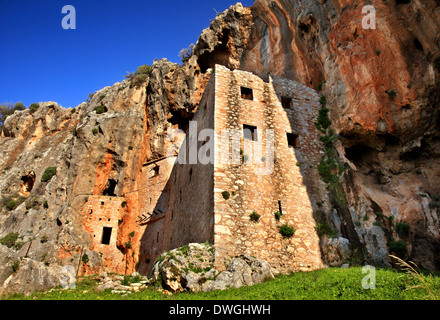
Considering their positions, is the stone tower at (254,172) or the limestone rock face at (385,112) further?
the limestone rock face at (385,112)

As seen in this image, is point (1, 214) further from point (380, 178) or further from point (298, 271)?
point (380, 178)

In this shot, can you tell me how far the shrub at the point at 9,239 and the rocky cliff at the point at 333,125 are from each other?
0.41 meters

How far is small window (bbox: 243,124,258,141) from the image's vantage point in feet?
45.9

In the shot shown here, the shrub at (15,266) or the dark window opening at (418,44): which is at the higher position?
the dark window opening at (418,44)

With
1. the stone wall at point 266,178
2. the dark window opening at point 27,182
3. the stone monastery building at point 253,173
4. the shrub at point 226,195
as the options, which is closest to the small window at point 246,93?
the stone monastery building at point 253,173

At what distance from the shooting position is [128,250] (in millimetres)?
26094

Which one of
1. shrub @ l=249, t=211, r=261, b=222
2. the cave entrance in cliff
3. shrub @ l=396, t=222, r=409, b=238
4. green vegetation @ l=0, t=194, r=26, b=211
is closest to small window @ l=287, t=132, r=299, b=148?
shrub @ l=249, t=211, r=261, b=222

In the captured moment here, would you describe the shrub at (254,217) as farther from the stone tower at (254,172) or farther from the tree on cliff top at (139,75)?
the tree on cliff top at (139,75)

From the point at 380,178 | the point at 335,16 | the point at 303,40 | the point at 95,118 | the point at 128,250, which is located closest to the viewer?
the point at 380,178

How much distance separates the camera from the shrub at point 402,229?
12172 mm

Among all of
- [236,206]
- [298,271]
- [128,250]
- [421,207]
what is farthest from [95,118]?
[421,207]

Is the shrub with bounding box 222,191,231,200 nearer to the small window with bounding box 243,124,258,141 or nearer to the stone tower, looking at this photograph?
the stone tower

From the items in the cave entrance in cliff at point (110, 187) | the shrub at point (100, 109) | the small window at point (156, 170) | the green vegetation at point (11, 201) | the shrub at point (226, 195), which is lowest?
the shrub at point (226, 195)

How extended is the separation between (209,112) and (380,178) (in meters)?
8.95
